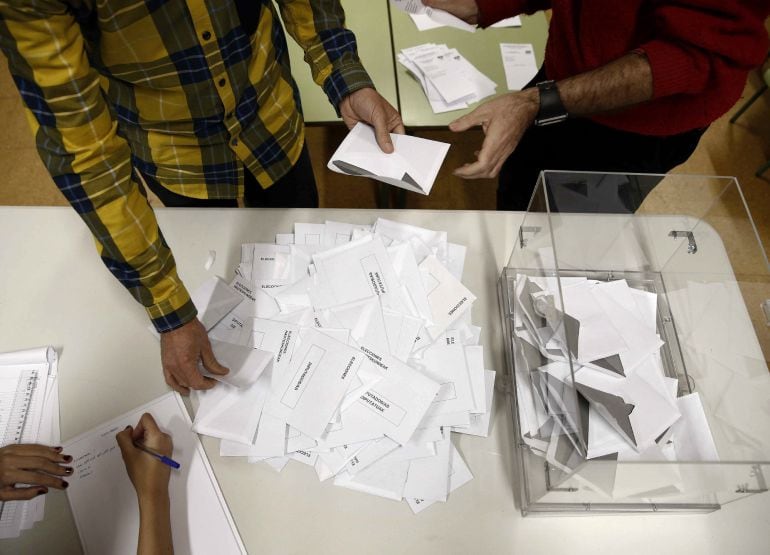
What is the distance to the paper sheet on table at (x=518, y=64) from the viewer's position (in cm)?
183

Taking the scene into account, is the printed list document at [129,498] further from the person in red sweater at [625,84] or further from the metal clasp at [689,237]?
the metal clasp at [689,237]

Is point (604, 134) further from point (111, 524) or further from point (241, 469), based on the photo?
point (111, 524)

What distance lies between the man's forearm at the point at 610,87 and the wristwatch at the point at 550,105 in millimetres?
12

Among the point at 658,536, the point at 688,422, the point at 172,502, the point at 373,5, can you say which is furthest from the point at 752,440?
the point at 373,5

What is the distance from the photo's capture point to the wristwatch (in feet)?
3.99

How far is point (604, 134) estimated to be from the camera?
1328mm

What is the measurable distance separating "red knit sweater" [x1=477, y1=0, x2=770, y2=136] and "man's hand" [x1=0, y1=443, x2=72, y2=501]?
1.39 meters

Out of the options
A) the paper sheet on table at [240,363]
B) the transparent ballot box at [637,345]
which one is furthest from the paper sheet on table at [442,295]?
the paper sheet on table at [240,363]

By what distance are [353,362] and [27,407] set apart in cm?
65

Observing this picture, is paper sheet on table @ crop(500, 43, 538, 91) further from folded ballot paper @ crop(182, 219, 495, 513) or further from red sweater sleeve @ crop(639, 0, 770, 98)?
folded ballot paper @ crop(182, 219, 495, 513)

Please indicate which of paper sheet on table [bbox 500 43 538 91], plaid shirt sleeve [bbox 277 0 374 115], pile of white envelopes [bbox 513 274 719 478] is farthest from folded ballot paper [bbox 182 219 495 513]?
paper sheet on table [bbox 500 43 538 91]

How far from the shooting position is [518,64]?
6.15ft

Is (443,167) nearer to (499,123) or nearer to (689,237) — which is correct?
(499,123)

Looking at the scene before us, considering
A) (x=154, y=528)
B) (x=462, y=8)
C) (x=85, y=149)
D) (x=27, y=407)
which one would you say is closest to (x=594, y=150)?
(x=462, y=8)
